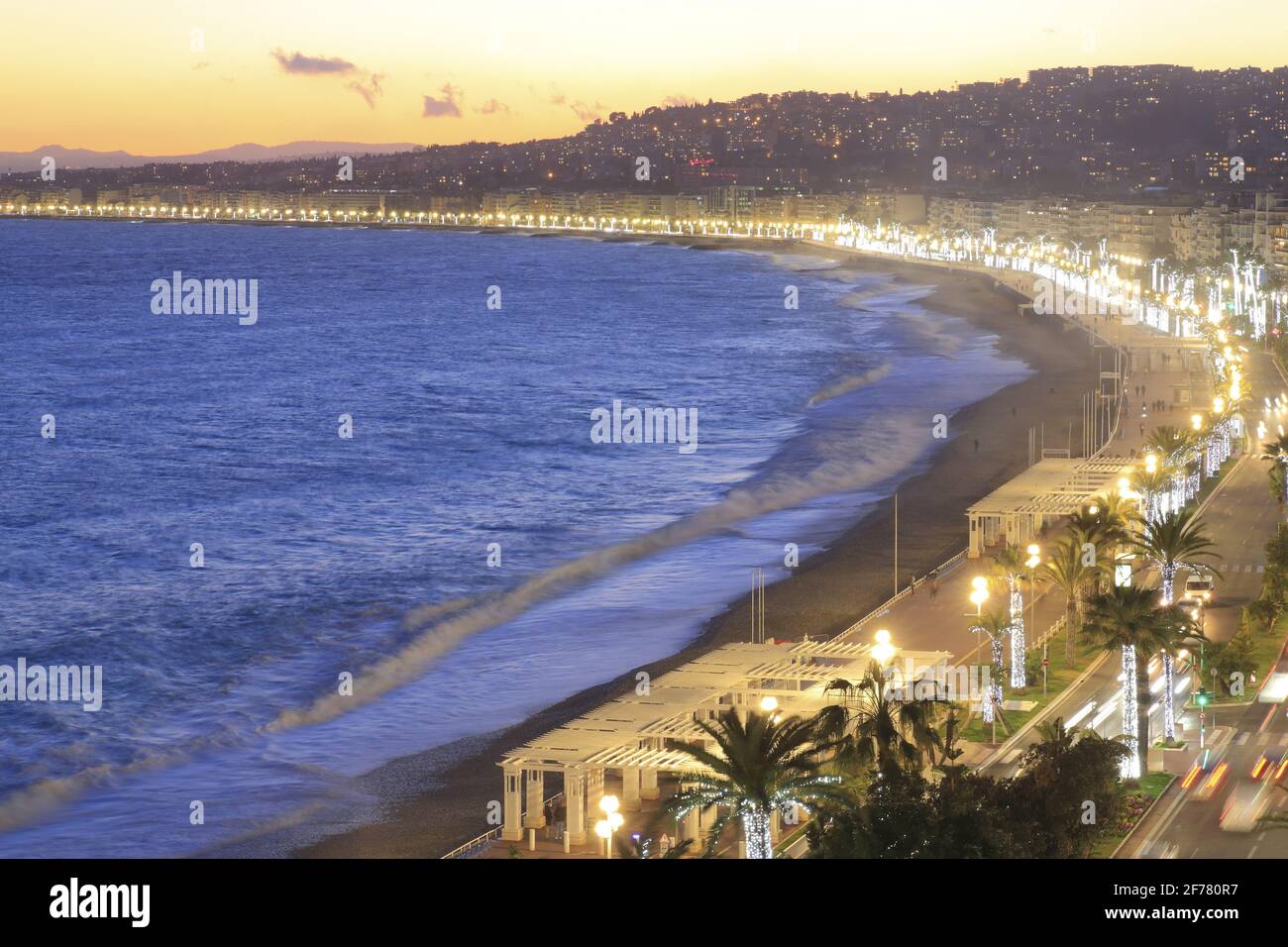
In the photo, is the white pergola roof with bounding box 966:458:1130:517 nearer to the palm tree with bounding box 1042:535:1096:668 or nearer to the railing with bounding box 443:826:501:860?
the palm tree with bounding box 1042:535:1096:668

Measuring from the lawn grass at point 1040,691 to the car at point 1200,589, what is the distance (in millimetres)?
3454

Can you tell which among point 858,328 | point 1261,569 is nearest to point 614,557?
point 1261,569

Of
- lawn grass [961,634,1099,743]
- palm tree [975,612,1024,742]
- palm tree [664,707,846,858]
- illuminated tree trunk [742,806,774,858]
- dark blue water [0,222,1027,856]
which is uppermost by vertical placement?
palm tree [664,707,846,858]

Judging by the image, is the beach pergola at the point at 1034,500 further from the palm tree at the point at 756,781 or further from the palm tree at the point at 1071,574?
the palm tree at the point at 756,781

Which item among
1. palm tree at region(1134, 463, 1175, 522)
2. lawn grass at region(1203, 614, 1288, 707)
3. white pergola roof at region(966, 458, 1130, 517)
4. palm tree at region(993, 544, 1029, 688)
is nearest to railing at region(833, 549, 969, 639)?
white pergola roof at region(966, 458, 1130, 517)

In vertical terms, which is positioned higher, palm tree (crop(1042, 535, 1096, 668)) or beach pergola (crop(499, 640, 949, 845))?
palm tree (crop(1042, 535, 1096, 668))

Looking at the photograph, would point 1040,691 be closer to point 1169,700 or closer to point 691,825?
point 1169,700

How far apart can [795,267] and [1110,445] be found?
138 meters

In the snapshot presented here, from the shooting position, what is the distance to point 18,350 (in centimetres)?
10994

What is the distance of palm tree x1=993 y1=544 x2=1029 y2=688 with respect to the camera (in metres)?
28.1

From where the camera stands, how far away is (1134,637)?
23625mm

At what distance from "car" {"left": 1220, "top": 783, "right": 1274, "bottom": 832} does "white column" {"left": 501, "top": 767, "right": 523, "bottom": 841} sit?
859 cm
